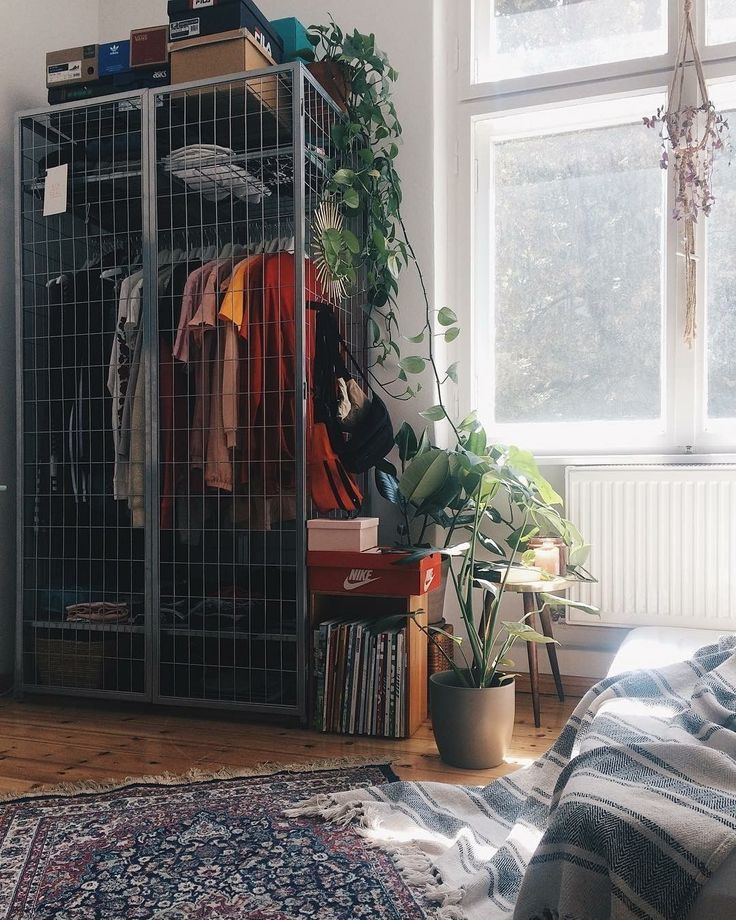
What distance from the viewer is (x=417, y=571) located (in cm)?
276

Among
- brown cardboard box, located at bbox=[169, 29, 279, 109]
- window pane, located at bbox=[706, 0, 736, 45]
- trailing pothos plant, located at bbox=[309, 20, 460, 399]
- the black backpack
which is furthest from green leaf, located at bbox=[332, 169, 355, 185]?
window pane, located at bbox=[706, 0, 736, 45]

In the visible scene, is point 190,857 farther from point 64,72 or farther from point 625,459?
point 64,72

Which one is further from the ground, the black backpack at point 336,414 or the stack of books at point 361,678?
the black backpack at point 336,414

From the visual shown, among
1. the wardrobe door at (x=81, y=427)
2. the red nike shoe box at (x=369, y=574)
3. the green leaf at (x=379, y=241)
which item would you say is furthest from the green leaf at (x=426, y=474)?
the wardrobe door at (x=81, y=427)

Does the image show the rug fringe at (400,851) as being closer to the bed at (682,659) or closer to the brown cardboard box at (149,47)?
the bed at (682,659)

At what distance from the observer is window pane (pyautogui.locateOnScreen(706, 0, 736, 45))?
10.2 feet

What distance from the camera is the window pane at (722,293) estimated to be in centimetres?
314

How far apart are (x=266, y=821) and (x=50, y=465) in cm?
172

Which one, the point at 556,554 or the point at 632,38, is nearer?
the point at 556,554

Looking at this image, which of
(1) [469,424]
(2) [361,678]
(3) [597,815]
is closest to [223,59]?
(1) [469,424]

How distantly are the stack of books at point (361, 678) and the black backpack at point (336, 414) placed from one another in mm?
570

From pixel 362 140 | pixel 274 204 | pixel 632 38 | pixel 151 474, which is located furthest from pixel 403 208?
pixel 151 474

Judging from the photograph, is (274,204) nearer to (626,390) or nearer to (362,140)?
(362,140)

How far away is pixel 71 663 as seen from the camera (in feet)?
10.4
